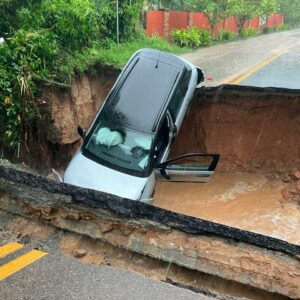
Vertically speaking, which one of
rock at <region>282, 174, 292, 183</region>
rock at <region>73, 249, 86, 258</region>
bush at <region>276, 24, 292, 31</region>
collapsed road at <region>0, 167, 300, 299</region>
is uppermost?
collapsed road at <region>0, 167, 300, 299</region>

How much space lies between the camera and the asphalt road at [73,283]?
4414 mm

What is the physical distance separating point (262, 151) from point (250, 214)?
5.63 feet

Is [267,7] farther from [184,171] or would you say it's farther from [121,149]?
[121,149]

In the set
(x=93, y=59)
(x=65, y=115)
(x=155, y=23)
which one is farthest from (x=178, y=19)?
(x=65, y=115)

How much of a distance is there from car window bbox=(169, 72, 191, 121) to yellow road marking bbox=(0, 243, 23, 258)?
13.1ft

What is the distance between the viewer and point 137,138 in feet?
24.6

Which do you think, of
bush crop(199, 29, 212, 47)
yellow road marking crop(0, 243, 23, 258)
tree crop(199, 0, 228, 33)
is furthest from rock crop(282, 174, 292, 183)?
tree crop(199, 0, 228, 33)

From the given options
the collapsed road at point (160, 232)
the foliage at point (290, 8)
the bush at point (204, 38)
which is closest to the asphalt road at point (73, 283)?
the collapsed road at point (160, 232)

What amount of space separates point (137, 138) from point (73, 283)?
3.30 metres

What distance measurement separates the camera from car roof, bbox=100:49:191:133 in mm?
7719

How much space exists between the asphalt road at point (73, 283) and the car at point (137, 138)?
→ 2281mm

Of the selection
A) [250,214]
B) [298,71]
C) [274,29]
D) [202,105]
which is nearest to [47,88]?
[202,105]

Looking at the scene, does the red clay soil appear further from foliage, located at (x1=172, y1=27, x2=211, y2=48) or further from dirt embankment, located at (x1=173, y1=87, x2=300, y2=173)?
foliage, located at (x1=172, y1=27, x2=211, y2=48)

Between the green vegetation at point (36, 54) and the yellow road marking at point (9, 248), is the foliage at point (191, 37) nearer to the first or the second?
the green vegetation at point (36, 54)
